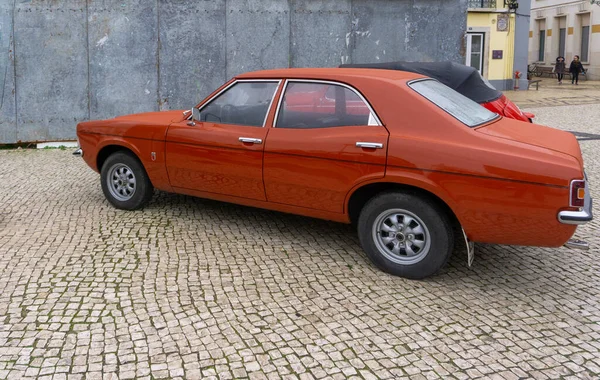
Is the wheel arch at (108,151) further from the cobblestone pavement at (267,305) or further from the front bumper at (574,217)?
the front bumper at (574,217)

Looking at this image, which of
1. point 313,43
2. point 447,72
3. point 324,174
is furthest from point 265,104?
point 313,43

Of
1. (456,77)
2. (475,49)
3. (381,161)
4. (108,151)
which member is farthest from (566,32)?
(381,161)

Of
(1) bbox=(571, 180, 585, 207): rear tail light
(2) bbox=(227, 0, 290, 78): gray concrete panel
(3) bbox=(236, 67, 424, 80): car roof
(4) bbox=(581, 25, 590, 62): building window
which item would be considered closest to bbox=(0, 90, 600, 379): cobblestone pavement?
(1) bbox=(571, 180, 585, 207): rear tail light

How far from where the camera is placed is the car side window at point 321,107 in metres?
5.26

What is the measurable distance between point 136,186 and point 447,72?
184 inches

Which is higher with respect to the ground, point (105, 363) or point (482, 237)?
point (482, 237)

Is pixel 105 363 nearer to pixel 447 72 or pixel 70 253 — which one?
pixel 70 253

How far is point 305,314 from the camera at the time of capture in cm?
437

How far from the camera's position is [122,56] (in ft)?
38.9

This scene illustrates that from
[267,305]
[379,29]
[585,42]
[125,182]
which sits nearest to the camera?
[267,305]

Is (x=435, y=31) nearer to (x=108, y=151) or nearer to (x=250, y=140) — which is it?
(x=108, y=151)

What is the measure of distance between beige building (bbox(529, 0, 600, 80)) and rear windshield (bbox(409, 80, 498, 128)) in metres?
34.3

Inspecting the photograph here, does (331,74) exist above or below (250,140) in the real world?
above

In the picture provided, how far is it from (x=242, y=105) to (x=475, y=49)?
2448 cm
